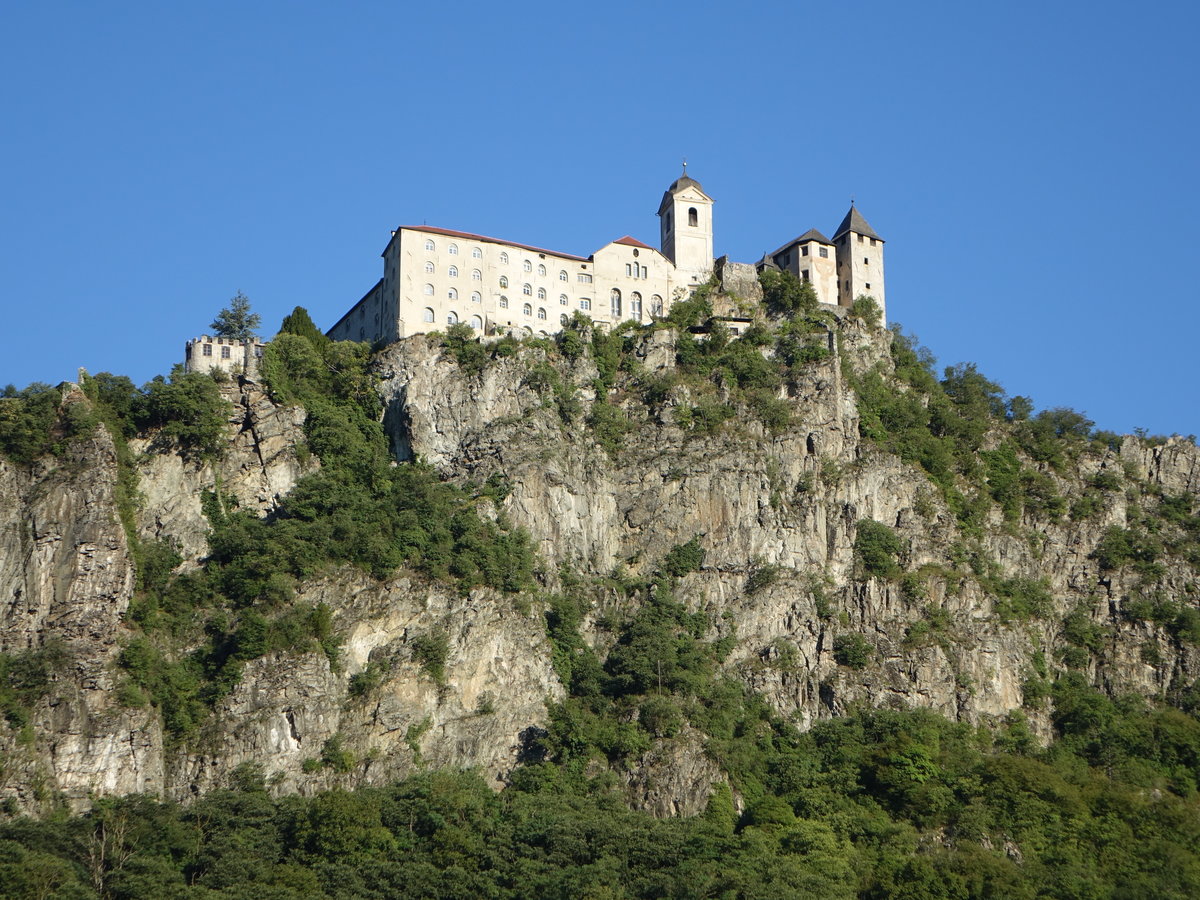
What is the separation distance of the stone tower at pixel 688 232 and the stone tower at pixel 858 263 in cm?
823

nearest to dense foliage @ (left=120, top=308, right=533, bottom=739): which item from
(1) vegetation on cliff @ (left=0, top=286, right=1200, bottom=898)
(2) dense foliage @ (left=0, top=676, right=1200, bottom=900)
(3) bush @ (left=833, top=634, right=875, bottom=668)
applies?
(1) vegetation on cliff @ (left=0, top=286, right=1200, bottom=898)

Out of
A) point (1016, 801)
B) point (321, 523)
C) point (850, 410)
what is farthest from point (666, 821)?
point (850, 410)

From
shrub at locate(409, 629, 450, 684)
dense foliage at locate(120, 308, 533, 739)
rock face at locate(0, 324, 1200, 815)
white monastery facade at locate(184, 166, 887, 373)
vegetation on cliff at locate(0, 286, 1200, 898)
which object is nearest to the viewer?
vegetation on cliff at locate(0, 286, 1200, 898)

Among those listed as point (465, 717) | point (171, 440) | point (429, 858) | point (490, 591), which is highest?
point (171, 440)

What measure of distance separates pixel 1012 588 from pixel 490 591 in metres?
28.2

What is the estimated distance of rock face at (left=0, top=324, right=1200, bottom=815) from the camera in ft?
272

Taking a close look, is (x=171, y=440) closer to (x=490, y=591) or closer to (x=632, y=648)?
(x=490, y=591)

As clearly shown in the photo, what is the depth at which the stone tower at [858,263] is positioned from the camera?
11162 cm

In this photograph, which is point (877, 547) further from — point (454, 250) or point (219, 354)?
point (219, 354)

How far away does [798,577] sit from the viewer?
94125 mm

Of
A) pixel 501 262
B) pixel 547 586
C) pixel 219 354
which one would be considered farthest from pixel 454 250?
pixel 547 586

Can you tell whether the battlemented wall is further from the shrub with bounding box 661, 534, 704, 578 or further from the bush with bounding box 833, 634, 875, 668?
the bush with bounding box 833, 634, 875, 668

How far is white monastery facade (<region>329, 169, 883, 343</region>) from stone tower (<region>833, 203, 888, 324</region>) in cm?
6

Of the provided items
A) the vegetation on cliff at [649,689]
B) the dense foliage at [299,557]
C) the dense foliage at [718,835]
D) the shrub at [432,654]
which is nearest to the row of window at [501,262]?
the vegetation on cliff at [649,689]
